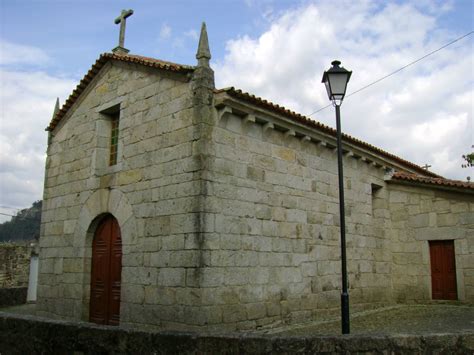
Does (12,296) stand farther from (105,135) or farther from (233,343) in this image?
(233,343)

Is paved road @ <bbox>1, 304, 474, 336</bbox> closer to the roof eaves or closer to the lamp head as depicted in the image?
the roof eaves

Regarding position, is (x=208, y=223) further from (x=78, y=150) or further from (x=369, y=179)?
(x=369, y=179)

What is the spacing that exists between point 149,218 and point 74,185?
276cm

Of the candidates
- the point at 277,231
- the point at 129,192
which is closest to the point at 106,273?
the point at 129,192

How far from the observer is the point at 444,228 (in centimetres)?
1093

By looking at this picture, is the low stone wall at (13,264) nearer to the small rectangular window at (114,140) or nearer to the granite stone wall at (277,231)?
the small rectangular window at (114,140)

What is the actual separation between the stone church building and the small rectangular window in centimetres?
2

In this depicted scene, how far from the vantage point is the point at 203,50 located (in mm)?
7332

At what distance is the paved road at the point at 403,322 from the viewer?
7.48m

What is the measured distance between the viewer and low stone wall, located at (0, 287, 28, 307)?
39.7 feet

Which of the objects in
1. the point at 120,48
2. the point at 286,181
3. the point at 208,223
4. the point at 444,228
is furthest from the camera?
the point at 444,228

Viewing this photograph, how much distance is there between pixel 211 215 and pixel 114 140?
3.45m

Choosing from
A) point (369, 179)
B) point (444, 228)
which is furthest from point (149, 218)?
point (444, 228)

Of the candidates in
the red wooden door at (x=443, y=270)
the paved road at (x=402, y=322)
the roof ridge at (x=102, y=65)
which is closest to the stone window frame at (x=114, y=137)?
the roof ridge at (x=102, y=65)
